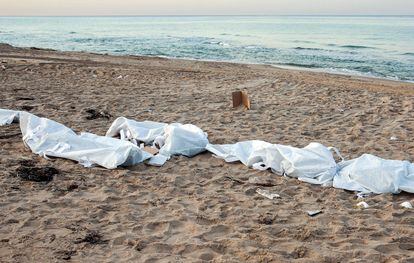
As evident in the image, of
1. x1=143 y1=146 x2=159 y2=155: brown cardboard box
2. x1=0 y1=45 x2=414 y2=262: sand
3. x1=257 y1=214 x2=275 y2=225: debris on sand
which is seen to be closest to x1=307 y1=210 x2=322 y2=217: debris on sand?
x1=0 y1=45 x2=414 y2=262: sand

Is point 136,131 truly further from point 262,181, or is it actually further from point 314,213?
point 314,213

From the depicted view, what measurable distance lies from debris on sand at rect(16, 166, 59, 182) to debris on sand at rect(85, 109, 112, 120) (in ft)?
8.20

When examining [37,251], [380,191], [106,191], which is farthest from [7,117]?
[380,191]

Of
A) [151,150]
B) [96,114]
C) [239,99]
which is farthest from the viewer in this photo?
[239,99]

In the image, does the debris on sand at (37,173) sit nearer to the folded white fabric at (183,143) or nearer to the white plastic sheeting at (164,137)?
the white plastic sheeting at (164,137)

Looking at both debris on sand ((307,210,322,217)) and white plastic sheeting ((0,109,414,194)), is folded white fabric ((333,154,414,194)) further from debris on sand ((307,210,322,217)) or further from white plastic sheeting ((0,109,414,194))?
debris on sand ((307,210,322,217))

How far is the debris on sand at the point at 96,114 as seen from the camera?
713 cm

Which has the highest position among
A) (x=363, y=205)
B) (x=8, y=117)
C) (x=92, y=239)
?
(x=8, y=117)

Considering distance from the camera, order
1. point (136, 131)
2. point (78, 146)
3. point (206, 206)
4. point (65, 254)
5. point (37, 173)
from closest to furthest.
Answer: point (65, 254), point (206, 206), point (37, 173), point (78, 146), point (136, 131)

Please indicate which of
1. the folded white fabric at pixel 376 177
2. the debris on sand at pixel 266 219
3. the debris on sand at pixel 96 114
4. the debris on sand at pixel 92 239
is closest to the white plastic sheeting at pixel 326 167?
the folded white fabric at pixel 376 177

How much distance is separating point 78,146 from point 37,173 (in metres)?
0.77

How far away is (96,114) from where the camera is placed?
7242mm

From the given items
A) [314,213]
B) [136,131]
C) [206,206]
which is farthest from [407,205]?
[136,131]

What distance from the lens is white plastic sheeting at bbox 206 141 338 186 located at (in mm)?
4656
